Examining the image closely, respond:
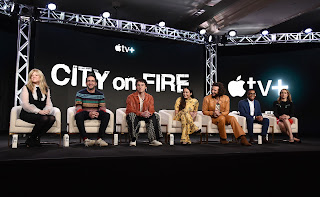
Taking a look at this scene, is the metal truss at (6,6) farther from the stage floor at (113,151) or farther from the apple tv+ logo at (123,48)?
the stage floor at (113,151)

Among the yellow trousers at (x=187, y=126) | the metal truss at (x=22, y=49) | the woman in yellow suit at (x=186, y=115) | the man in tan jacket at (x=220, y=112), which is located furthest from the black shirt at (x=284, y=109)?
the metal truss at (x=22, y=49)

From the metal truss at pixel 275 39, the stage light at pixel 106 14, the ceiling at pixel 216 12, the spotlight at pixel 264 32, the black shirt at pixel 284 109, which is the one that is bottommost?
the black shirt at pixel 284 109

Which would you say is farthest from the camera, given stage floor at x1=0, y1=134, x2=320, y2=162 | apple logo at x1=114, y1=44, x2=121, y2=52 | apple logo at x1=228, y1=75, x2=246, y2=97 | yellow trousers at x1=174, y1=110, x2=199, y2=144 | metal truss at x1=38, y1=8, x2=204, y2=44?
apple logo at x1=228, y1=75, x2=246, y2=97

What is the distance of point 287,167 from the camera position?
3.13 meters

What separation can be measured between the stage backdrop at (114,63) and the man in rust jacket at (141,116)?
314 centimetres

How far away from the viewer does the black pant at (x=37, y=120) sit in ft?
12.9

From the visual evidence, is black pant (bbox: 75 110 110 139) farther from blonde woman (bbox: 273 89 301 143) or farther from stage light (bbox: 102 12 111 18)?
blonde woman (bbox: 273 89 301 143)

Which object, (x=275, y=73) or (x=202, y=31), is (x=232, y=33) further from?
(x=275, y=73)

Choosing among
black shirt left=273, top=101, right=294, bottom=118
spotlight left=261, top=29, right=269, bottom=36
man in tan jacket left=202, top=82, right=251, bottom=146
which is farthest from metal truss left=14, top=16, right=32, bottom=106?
spotlight left=261, top=29, right=269, bottom=36

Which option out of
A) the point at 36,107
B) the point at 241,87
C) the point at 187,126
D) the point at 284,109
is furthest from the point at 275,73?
the point at 36,107

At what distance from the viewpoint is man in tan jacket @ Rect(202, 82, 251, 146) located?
16.0 feet

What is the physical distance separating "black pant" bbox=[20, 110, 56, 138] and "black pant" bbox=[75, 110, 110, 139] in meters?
0.39

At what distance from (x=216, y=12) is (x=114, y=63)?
3105mm

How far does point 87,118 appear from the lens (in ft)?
14.2
